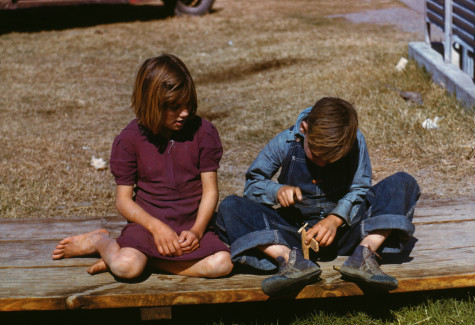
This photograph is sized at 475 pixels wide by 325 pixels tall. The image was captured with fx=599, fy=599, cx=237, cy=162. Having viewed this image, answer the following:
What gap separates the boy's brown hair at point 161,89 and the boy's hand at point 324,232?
0.75 meters

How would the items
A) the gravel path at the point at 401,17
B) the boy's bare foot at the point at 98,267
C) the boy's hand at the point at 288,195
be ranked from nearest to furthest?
the boy's hand at the point at 288,195 → the boy's bare foot at the point at 98,267 → the gravel path at the point at 401,17

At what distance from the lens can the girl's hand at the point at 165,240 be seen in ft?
8.43

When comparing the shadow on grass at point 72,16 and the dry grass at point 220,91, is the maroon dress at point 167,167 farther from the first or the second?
the shadow on grass at point 72,16

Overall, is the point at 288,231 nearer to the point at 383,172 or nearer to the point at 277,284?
the point at 277,284

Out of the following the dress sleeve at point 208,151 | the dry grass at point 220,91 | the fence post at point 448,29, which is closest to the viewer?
the dress sleeve at point 208,151

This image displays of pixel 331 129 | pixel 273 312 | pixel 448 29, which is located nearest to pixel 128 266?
pixel 273 312

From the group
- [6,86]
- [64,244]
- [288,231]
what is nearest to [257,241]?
[288,231]

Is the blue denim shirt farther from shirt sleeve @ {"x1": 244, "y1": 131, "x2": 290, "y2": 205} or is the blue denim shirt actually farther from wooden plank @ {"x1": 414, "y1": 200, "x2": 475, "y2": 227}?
wooden plank @ {"x1": 414, "y1": 200, "x2": 475, "y2": 227}

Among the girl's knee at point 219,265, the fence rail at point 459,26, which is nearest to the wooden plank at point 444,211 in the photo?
the girl's knee at point 219,265

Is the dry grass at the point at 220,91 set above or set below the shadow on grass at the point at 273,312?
below

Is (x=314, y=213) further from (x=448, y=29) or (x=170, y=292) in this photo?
(x=448, y=29)

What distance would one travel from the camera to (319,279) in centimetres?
250

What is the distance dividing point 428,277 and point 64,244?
164cm

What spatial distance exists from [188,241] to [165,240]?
0.10 metres
